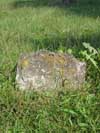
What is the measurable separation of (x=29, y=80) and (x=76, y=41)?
2298 mm

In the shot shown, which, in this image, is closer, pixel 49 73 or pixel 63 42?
pixel 49 73

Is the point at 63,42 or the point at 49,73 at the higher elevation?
the point at 49,73

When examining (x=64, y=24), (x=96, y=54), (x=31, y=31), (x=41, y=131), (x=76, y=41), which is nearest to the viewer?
(x=41, y=131)

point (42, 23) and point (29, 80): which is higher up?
point (29, 80)

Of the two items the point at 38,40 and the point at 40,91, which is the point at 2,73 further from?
the point at 38,40

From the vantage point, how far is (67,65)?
15.9ft

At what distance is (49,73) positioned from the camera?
479 cm

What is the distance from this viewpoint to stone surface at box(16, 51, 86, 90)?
4.76 metres

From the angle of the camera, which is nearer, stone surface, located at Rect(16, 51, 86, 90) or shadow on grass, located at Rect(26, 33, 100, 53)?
stone surface, located at Rect(16, 51, 86, 90)

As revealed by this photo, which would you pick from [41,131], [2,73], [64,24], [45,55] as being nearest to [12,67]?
[2,73]

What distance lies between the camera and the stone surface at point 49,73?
15.6ft

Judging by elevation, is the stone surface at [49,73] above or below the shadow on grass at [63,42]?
above

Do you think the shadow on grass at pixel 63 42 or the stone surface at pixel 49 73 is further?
the shadow on grass at pixel 63 42

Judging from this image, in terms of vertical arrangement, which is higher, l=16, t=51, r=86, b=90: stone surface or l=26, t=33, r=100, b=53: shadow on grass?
A: l=16, t=51, r=86, b=90: stone surface
